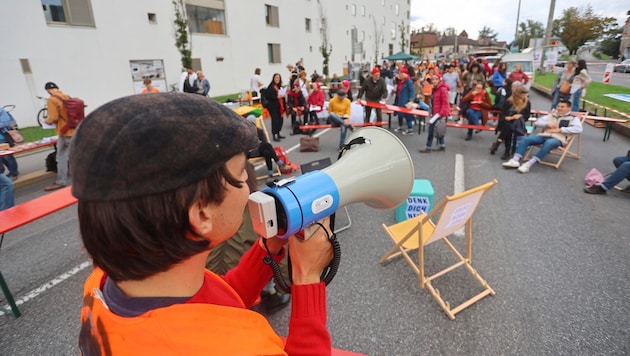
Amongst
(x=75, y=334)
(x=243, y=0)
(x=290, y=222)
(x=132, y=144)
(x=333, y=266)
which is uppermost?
(x=243, y=0)

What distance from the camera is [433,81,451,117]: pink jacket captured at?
711cm

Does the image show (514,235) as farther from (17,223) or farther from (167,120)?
(17,223)

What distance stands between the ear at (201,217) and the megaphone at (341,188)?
0.82 feet

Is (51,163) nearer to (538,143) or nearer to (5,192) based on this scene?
(5,192)

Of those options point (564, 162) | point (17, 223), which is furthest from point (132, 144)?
point (564, 162)

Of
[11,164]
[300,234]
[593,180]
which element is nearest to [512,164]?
[593,180]

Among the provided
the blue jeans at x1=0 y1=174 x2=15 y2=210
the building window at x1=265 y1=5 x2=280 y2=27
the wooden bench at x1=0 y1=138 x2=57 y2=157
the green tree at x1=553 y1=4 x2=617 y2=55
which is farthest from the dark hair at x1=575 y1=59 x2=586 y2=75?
Answer: the green tree at x1=553 y1=4 x2=617 y2=55

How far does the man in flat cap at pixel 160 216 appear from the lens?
0.62 m

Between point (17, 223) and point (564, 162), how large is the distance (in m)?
7.84

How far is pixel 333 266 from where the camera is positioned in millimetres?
1051

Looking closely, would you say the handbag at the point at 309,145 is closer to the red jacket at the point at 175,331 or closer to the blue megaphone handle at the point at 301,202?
the blue megaphone handle at the point at 301,202

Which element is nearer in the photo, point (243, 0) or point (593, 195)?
point (593, 195)

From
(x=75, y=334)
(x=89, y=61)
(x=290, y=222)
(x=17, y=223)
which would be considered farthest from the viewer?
(x=89, y=61)

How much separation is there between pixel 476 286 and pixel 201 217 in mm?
2803
